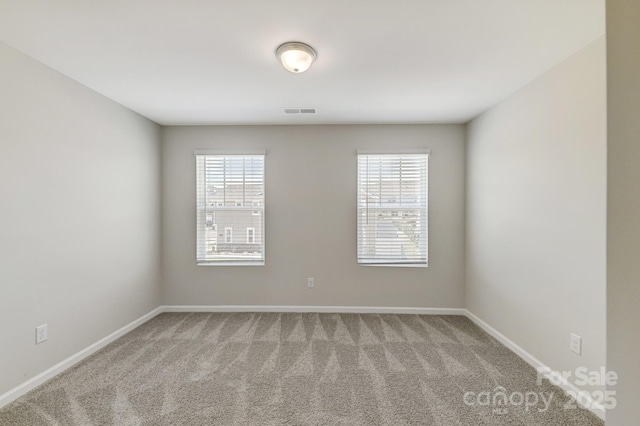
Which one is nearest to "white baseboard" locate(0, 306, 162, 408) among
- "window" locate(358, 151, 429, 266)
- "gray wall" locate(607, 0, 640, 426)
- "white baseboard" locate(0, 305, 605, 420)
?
"white baseboard" locate(0, 305, 605, 420)

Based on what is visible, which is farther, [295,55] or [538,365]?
[538,365]

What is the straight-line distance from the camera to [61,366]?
7.17ft

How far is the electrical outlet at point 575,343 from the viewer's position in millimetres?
1856

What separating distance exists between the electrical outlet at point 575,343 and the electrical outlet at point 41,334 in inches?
156

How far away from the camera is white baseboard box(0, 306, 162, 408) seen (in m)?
1.84

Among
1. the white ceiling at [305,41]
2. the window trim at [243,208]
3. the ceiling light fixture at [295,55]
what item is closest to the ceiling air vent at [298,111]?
the white ceiling at [305,41]

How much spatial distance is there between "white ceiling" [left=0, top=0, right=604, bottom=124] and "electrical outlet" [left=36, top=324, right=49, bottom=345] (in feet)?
6.71

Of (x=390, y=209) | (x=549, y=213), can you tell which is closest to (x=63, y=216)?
(x=390, y=209)

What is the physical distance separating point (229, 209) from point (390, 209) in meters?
2.14

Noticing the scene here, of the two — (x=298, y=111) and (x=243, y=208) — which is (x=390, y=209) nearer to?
(x=298, y=111)

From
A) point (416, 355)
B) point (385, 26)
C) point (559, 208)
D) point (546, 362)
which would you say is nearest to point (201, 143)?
point (385, 26)

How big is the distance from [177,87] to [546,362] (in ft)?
12.9

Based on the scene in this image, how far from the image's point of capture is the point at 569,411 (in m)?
1.77

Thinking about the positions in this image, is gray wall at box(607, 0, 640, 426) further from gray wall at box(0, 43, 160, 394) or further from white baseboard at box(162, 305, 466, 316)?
gray wall at box(0, 43, 160, 394)
